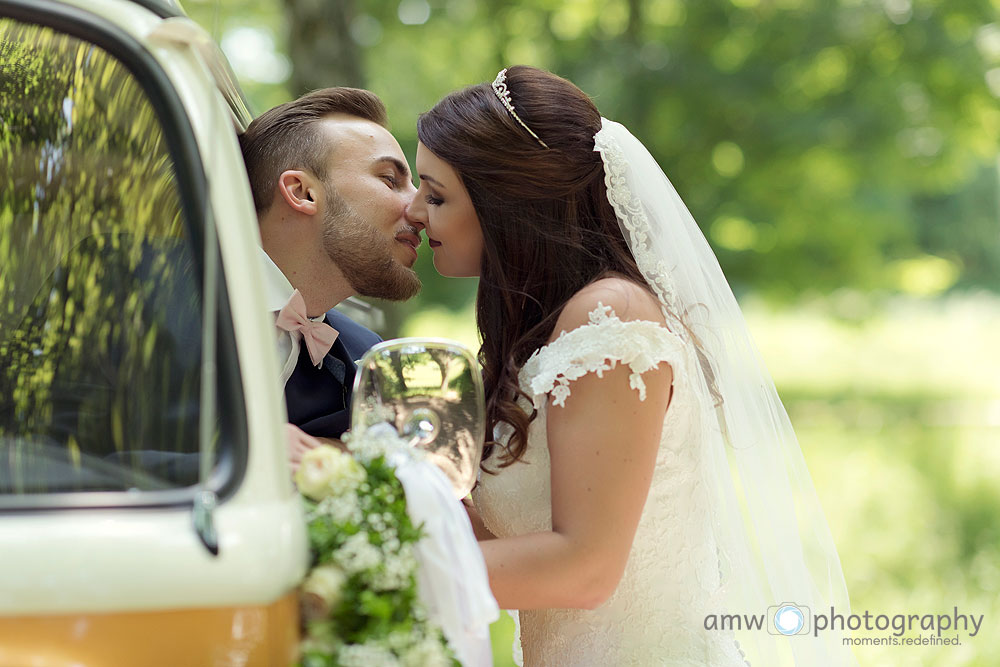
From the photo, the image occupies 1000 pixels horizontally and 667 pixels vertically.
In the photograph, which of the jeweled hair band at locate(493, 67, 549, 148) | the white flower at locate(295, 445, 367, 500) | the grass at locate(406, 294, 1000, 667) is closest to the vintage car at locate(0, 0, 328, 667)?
the white flower at locate(295, 445, 367, 500)

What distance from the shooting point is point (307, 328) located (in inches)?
104

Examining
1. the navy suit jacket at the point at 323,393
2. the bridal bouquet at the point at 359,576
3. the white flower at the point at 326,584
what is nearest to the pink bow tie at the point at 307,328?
the navy suit jacket at the point at 323,393

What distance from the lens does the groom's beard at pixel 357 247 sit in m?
2.86

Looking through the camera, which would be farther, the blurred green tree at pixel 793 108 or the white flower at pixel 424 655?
the blurred green tree at pixel 793 108

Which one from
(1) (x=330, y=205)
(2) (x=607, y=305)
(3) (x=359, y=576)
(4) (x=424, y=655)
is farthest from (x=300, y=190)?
(4) (x=424, y=655)

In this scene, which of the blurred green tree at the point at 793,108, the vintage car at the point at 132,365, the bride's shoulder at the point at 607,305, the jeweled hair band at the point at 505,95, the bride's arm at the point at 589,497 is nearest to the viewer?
the vintage car at the point at 132,365

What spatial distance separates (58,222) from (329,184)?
1197 millimetres

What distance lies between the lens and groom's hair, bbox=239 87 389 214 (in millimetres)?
2877

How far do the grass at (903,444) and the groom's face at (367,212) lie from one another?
3.61m

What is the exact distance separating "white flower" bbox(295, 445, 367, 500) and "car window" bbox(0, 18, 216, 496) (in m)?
0.19

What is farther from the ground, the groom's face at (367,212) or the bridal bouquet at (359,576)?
the groom's face at (367,212)

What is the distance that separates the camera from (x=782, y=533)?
2588mm

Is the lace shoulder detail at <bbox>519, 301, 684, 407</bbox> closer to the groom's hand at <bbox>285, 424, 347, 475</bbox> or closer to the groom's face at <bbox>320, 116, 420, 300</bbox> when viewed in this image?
the groom's hand at <bbox>285, 424, 347, 475</bbox>

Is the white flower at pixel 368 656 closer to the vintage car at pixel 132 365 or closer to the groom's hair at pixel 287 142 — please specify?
the vintage car at pixel 132 365
